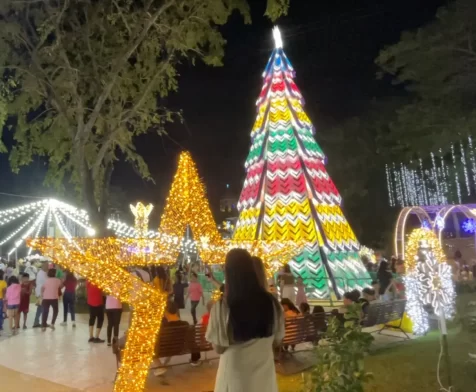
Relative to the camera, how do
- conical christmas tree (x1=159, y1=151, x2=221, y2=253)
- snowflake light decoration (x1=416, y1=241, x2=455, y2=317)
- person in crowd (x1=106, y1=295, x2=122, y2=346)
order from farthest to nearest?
1. person in crowd (x1=106, y1=295, x2=122, y2=346)
2. snowflake light decoration (x1=416, y1=241, x2=455, y2=317)
3. conical christmas tree (x1=159, y1=151, x2=221, y2=253)

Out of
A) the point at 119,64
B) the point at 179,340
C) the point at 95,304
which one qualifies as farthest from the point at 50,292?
the point at 119,64

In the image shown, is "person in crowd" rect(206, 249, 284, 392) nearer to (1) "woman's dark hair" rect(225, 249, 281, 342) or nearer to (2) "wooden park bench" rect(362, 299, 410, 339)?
(1) "woman's dark hair" rect(225, 249, 281, 342)

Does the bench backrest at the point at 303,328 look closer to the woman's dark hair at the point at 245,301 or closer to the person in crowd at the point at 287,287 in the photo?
the person in crowd at the point at 287,287

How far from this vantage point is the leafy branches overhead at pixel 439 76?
15609 mm

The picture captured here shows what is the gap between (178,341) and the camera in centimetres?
738

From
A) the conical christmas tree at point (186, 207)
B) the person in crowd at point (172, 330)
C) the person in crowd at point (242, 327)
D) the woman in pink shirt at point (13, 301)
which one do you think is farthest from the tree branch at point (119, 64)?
the person in crowd at point (242, 327)

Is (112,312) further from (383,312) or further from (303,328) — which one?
(383,312)

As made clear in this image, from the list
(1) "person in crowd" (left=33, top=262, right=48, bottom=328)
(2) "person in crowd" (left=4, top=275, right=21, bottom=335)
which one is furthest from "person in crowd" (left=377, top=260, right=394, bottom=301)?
(2) "person in crowd" (left=4, top=275, right=21, bottom=335)

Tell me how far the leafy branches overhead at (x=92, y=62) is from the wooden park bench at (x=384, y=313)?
5363 millimetres

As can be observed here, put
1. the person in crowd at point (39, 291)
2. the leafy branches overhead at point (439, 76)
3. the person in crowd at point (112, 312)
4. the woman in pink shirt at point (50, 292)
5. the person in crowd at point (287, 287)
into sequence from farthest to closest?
→ the leafy branches overhead at point (439, 76)
the person in crowd at point (39, 291)
the woman in pink shirt at point (50, 292)
the person in crowd at point (287, 287)
the person in crowd at point (112, 312)

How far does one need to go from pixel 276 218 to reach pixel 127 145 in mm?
6919

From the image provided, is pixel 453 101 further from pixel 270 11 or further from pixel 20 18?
pixel 20 18

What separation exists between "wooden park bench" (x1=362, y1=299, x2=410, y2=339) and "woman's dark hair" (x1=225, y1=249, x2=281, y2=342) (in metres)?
5.76

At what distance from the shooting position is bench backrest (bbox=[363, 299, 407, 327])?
357 inches
